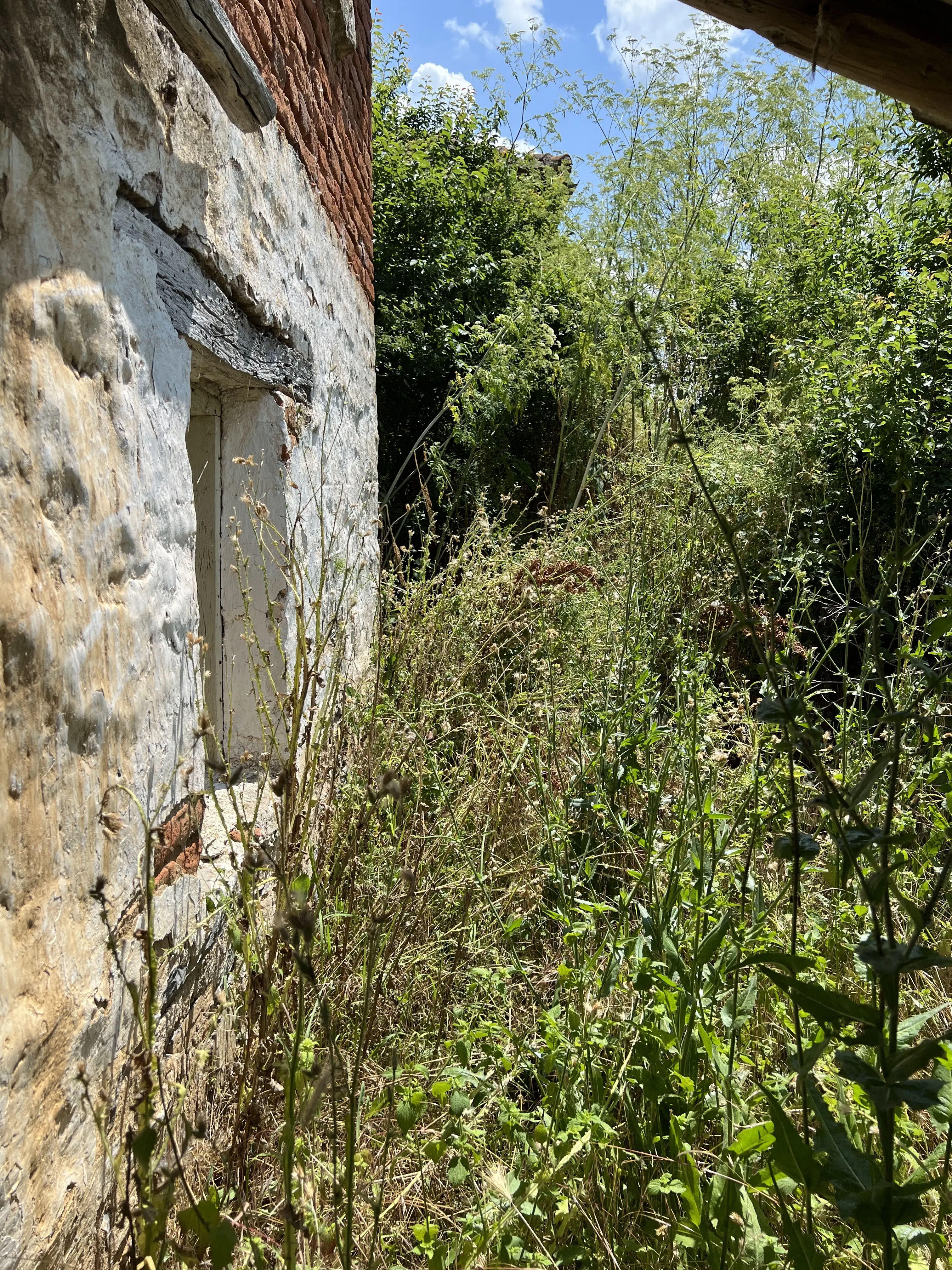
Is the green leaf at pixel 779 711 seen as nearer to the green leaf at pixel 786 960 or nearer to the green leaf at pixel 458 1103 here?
the green leaf at pixel 786 960

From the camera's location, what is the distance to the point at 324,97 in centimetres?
357

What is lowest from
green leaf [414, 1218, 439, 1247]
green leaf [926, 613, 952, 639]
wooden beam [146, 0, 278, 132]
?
green leaf [414, 1218, 439, 1247]

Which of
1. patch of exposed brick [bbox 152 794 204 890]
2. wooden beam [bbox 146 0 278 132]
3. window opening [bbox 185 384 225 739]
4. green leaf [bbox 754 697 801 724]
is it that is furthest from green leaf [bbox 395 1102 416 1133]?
wooden beam [bbox 146 0 278 132]

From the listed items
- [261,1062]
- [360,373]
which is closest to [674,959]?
[261,1062]

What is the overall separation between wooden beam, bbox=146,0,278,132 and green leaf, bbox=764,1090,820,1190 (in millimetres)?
2322

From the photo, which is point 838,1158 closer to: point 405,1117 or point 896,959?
point 896,959

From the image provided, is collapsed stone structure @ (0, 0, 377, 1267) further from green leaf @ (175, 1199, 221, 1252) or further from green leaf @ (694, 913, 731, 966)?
green leaf @ (694, 913, 731, 966)

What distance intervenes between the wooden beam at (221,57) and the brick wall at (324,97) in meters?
0.29

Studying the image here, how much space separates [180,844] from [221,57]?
6.10ft

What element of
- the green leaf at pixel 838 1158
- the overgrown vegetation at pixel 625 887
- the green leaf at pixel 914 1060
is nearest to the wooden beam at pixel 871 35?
the overgrown vegetation at pixel 625 887

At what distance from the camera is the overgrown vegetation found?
1.16 meters

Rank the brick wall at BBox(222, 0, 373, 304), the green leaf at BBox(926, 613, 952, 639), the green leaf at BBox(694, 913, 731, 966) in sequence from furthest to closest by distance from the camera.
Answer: the brick wall at BBox(222, 0, 373, 304), the green leaf at BBox(694, 913, 731, 966), the green leaf at BBox(926, 613, 952, 639)

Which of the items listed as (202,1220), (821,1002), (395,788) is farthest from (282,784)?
(821,1002)

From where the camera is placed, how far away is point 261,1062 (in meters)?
1.86
